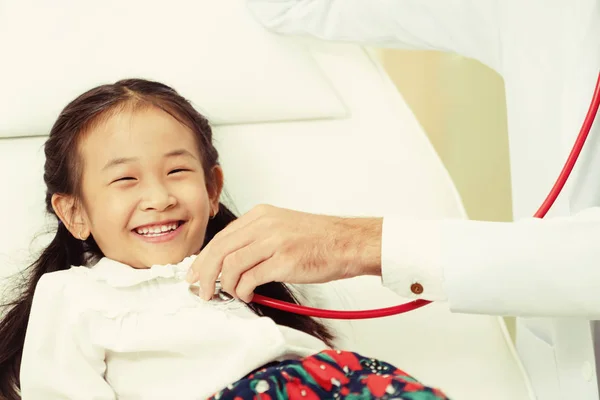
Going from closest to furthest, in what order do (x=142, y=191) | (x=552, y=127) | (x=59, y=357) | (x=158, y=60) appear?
(x=59, y=357)
(x=142, y=191)
(x=552, y=127)
(x=158, y=60)

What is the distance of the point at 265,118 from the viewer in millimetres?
1590

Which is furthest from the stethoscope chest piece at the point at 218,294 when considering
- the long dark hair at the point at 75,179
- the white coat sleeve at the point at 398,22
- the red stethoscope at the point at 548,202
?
the white coat sleeve at the point at 398,22

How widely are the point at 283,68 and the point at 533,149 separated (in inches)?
22.5

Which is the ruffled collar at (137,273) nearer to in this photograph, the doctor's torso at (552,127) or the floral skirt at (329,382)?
the floral skirt at (329,382)

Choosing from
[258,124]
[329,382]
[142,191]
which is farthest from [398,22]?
[329,382]

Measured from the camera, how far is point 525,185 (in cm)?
136

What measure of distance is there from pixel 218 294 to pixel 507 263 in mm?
409

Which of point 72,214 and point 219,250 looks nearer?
point 219,250

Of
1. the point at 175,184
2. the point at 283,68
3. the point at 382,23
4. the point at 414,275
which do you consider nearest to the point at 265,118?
the point at 283,68

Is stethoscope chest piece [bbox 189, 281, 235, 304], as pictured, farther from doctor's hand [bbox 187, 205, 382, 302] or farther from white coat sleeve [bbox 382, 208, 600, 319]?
white coat sleeve [bbox 382, 208, 600, 319]

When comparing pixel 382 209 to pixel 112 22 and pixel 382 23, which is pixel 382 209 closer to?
pixel 382 23

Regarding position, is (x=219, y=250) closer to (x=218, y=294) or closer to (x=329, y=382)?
(x=218, y=294)

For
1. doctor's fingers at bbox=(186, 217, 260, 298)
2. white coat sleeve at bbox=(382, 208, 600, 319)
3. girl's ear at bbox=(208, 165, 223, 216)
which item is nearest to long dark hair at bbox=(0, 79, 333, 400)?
girl's ear at bbox=(208, 165, 223, 216)

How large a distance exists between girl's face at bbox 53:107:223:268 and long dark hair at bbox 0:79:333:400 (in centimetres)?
3
